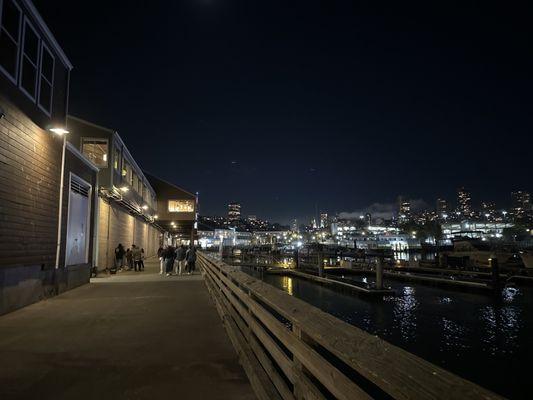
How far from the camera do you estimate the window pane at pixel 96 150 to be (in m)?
23.6

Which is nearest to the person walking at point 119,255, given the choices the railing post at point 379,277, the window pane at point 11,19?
the railing post at point 379,277

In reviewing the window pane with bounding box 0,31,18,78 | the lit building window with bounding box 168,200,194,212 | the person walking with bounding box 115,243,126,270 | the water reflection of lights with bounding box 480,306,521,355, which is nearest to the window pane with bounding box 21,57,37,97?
the window pane with bounding box 0,31,18,78

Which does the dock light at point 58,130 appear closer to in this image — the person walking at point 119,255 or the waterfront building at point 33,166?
the waterfront building at point 33,166

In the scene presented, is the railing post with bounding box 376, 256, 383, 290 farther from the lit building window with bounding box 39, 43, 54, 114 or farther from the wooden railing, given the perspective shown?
the lit building window with bounding box 39, 43, 54, 114

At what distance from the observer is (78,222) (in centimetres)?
1686

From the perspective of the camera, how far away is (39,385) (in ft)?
16.5

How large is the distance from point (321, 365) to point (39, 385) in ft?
13.6

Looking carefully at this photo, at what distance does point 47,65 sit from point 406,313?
55.6ft

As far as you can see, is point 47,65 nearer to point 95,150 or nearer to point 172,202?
point 95,150

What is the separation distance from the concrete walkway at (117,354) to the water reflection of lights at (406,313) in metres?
7.13

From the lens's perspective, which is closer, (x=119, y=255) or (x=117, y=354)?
(x=117, y=354)

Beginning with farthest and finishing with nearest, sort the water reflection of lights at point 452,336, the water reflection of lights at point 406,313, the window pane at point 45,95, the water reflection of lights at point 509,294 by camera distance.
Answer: the water reflection of lights at point 509,294, the water reflection of lights at point 406,313, the window pane at point 45,95, the water reflection of lights at point 452,336

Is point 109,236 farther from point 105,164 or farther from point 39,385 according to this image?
point 39,385

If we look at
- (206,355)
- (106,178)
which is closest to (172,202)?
(106,178)
